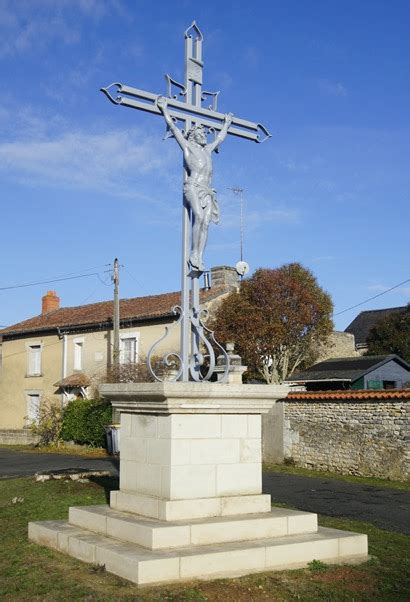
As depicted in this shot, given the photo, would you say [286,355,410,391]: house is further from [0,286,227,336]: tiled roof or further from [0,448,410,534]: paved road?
[0,448,410,534]: paved road

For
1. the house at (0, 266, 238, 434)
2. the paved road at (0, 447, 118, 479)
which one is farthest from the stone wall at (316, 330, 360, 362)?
the paved road at (0, 447, 118, 479)

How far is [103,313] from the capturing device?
3084 cm

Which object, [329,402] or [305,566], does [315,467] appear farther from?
[305,566]

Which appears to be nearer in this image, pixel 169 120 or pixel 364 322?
pixel 169 120

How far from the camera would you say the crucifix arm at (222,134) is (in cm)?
817

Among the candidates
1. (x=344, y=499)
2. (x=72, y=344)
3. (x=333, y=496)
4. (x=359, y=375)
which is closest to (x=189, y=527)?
(x=344, y=499)

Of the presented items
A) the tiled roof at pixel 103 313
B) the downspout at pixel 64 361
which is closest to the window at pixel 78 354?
the downspout at pixel 64 361

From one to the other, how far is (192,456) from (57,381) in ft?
81.4

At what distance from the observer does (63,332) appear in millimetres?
31078

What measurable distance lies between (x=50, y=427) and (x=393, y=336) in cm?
1912

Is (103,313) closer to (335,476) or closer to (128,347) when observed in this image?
(128,347)

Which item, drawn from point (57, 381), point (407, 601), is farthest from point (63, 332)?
point (407, 601)

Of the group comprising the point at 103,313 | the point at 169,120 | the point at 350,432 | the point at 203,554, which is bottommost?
the point at 203,554

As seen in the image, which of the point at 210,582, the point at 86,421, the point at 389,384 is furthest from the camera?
the point at 86,421
